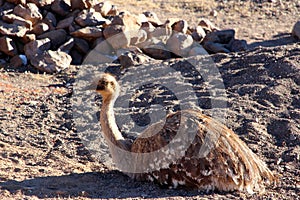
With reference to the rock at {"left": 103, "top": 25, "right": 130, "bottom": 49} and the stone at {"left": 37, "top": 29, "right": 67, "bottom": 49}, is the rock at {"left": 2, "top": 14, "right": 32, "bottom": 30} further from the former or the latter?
the rock at {"left": 103, "top": 25, "right": 130, "bottom": 49}

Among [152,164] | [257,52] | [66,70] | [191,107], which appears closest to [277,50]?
[257,52]

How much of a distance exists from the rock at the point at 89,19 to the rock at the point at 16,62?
1.41m

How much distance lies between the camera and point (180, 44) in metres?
12.3

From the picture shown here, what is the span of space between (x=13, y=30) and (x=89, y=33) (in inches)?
58.8

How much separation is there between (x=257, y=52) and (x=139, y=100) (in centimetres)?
255

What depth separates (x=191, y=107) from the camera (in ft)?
30.1

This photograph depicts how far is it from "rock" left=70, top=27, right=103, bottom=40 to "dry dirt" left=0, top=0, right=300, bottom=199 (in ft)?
2.49

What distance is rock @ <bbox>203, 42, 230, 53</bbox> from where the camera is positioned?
1270cm

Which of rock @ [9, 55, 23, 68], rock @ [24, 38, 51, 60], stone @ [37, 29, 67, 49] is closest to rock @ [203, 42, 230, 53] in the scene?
stone @ [37, 29, 67, 49]

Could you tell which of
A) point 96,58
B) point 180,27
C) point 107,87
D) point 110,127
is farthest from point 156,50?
point 110,127

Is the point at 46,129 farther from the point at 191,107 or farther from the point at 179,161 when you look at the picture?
the point at 179,161

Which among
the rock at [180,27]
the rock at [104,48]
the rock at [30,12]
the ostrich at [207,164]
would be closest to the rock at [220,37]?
the rock at [180,27]

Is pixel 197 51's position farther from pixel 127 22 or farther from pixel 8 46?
pixel 8 46

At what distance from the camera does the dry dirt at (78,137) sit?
676 cm
